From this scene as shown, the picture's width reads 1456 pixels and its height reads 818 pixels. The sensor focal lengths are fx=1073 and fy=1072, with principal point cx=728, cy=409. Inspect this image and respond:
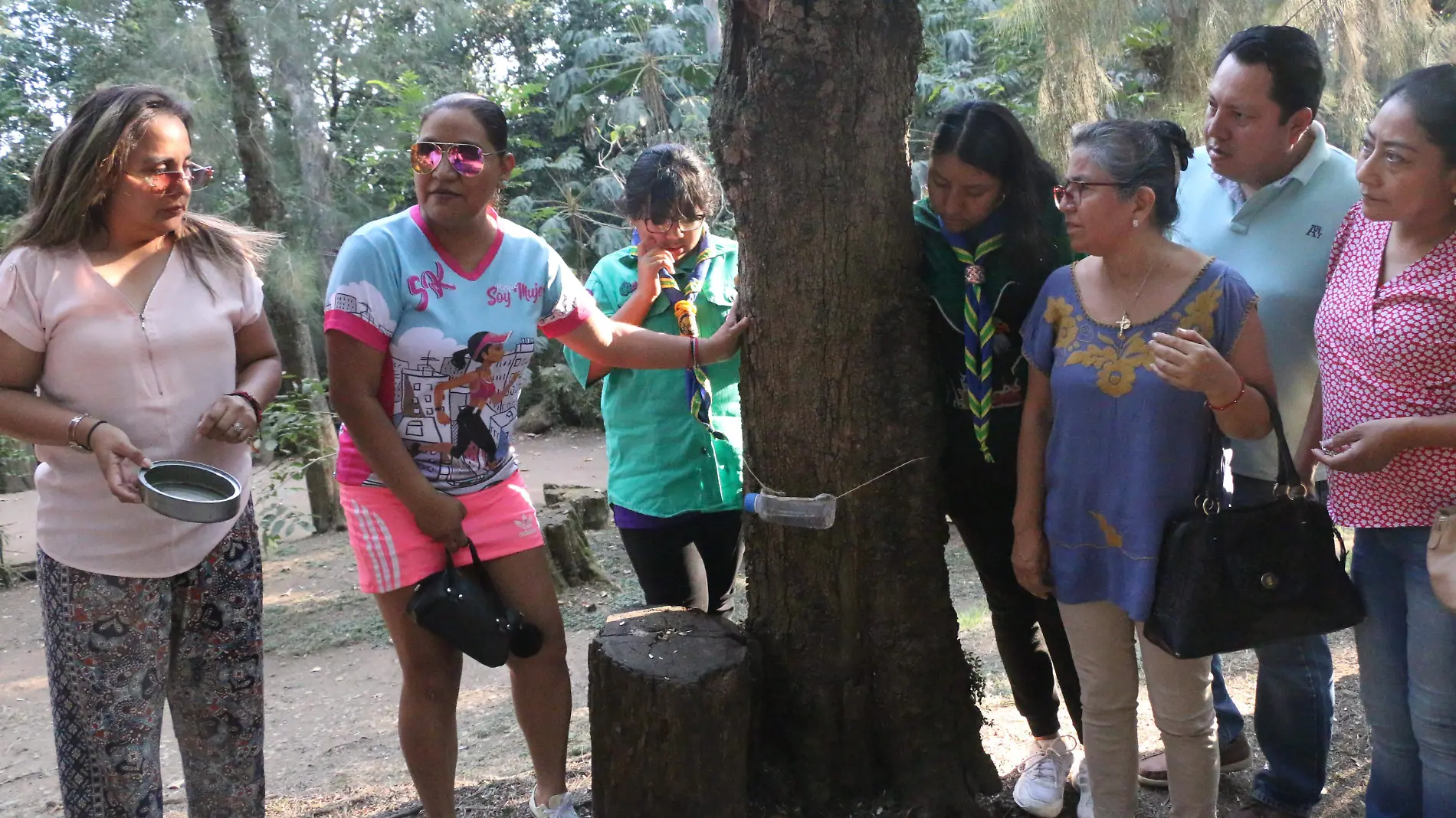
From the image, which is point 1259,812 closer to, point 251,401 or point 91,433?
point 251,401

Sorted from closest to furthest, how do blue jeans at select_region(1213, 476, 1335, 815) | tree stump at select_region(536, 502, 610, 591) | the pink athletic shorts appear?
the pink athletic shorts → blue jeans at select_region(1213, 476, 1335, 815) → tree stump at select_region(536, 502, 610, 591)

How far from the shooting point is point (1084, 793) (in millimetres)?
2477

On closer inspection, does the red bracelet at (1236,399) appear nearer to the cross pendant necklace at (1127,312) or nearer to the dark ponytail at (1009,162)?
the cross pendant necklace at (1127,312)

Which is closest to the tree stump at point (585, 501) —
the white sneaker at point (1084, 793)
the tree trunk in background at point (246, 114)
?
the tree trunk in background at point (246, 114)

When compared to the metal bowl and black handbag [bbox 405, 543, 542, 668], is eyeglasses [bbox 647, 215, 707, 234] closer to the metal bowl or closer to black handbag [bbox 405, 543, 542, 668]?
black handbag [bbox 405, 543, 542, 668]

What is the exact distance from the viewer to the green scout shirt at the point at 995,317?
2336mm

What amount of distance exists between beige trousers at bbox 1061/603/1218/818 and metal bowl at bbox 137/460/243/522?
1.66 m

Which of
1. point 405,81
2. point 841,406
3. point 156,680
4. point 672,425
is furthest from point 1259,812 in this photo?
point 405,81

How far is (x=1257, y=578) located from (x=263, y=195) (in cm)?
744

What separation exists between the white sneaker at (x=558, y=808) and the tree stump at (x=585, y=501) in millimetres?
3755

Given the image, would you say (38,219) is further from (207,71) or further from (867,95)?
(207,71)

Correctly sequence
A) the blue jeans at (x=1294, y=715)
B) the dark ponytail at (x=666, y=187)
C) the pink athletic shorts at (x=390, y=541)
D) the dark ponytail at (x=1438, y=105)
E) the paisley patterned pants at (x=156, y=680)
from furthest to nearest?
1. the dark ponytail at (x=666, y=187)
2. the blue jeans at (x=1294, y=715)
3. the pink athletic shorts at (x=390, y=541)
4. the paisley patterned pants at (x=156, y=680)
5. the dark ponytail at (x=1438, y=105)

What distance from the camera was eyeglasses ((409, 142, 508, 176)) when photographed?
2.20m

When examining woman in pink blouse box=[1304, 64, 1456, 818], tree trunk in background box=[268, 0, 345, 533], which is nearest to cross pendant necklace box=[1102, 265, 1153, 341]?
woman in pink blouse box=[1304, 64, 1456, 818]
